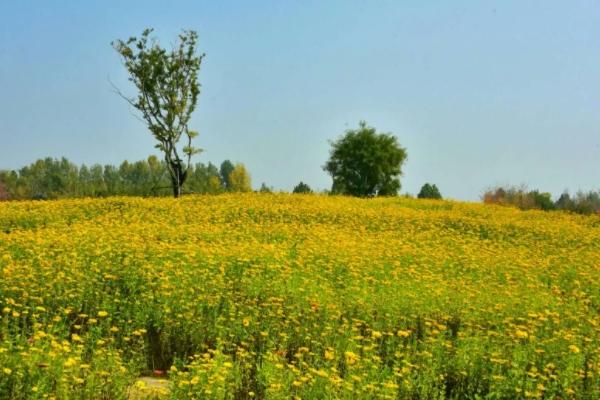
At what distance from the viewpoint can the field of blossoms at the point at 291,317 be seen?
5.60 meters

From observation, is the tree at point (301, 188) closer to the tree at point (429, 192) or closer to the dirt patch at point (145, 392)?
the tree at point (429, 192)

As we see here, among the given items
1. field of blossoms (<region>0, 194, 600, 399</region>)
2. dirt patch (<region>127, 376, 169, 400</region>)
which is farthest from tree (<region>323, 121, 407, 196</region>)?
dirt patch (<region>127, 376, 169, 400</region>)

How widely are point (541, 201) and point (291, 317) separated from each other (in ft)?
97.0

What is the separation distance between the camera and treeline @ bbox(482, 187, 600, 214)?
29409 mm

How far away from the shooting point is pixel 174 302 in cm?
781

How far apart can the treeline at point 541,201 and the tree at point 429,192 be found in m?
2.71

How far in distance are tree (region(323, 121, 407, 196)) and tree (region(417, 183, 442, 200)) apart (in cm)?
1084

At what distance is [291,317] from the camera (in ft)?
24.4

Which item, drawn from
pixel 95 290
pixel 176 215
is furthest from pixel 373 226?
pixel 95 290

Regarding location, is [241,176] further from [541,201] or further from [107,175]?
[541,201]

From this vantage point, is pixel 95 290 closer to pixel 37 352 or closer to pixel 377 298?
pixel 37 352

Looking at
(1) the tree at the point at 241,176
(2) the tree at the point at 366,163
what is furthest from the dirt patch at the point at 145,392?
(1) the tree at the point at 241,176

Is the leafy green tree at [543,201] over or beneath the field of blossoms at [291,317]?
over

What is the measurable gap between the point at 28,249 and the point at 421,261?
6522 mm
